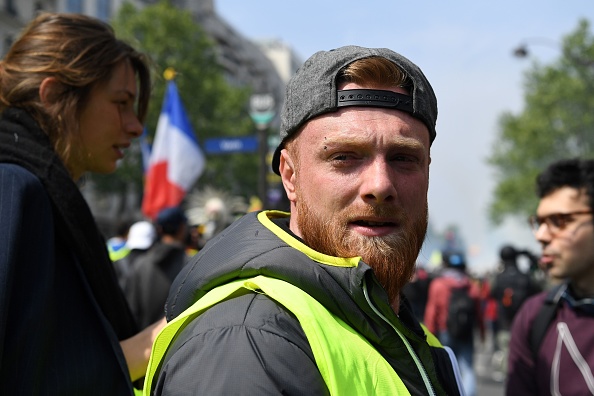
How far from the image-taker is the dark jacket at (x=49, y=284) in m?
1.99

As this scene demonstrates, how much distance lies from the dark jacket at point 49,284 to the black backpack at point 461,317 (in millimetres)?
8233

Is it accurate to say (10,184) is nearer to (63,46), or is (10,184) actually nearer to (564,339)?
(63,46)

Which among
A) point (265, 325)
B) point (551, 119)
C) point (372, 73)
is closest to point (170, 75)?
point (372, 73)

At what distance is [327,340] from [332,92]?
22.0 inches

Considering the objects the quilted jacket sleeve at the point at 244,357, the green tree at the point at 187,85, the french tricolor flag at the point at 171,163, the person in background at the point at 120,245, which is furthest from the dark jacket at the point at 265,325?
the green tree at the point at 187,85

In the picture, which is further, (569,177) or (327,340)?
(569,177)

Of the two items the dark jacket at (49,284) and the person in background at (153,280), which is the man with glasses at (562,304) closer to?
the dark jacket at (49,284)

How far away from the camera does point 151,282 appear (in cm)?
562

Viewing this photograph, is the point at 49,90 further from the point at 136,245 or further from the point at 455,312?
the point at 455,312

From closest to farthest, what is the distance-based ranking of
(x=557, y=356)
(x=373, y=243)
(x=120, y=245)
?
1. (x=373, y=243)
2. (x=557, y=356)
3. (x=120, y=245)

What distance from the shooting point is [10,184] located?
2105 mm

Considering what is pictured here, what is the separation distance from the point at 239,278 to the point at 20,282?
0.69 m

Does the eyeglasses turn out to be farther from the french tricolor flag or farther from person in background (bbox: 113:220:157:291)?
the french tricolor flag

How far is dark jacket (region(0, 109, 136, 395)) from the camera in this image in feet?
6.52
